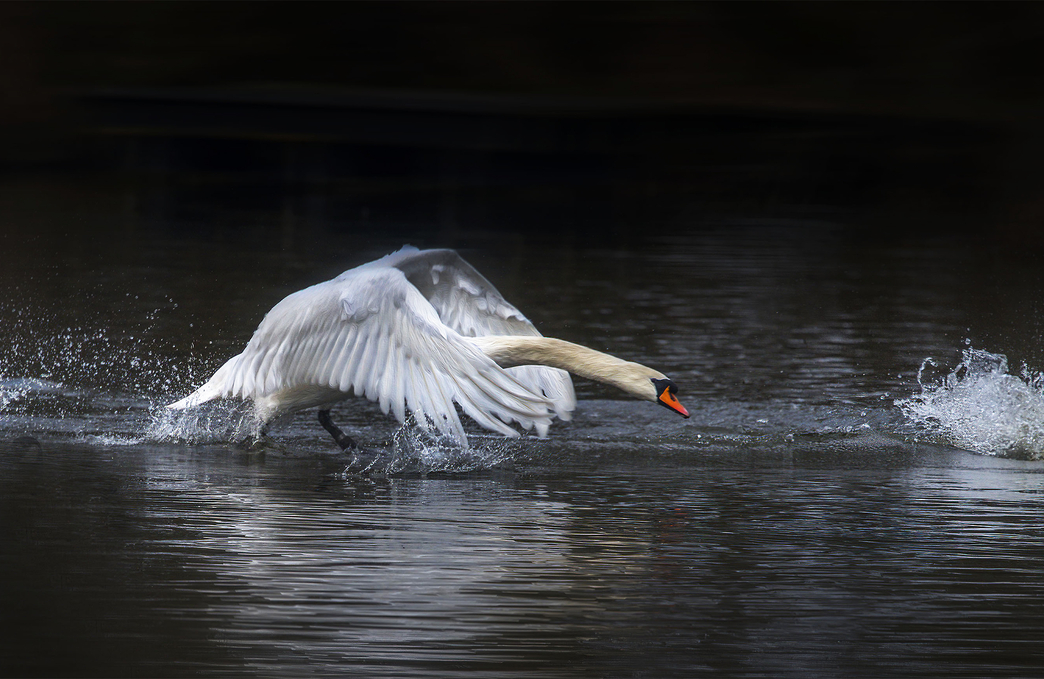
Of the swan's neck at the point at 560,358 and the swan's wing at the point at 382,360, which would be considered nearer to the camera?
the swan's wing at the point at 382,360

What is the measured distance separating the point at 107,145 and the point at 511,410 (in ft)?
49.4

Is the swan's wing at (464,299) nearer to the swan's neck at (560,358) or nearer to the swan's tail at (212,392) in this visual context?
the swan's neck at (560,358)

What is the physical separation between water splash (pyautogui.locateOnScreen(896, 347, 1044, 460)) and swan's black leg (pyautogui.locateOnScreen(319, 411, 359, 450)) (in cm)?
272

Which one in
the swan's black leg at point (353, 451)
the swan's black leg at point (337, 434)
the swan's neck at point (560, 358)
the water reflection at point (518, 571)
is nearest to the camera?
the water reflection at point (518, 571)

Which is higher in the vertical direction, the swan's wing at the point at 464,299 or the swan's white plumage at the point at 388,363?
the swan's wing at the point at 464,299

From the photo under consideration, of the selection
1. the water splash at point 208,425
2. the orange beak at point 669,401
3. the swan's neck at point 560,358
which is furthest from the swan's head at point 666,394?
the water splash at point 208,425

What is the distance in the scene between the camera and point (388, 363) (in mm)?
5504

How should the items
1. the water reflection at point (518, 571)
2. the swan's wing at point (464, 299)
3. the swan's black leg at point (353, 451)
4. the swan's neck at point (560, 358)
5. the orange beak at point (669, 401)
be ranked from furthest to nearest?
the swan's wing at point (464, 299) → the swan's black leg at point (353, 451) → the swan's neck at point (560, 358) → the orange beak at point (669, 401) → the water reflection at point (518, 571)

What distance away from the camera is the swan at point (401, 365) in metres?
5.26

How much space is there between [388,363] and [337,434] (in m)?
1.02

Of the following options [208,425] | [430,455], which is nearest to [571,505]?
[430,455]

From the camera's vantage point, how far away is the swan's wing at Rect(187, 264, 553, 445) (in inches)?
206

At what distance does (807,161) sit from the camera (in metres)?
18.8

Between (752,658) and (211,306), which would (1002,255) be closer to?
(211,306)
